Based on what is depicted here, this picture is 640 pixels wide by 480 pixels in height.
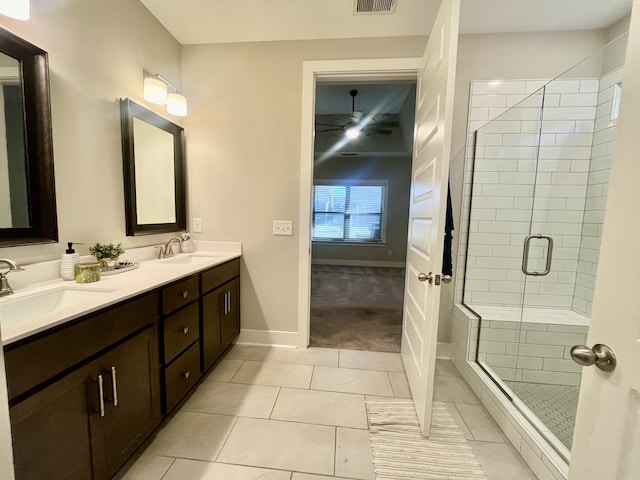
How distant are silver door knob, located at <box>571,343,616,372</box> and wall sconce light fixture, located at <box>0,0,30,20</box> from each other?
2113 millimetres

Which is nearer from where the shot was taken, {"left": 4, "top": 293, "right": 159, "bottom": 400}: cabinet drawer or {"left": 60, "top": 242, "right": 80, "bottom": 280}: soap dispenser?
{"left": 4, "top": 293, "right": 159, "bottom": 400}: cabinet drawer

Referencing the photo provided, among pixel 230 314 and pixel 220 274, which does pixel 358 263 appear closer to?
pixel 230 314

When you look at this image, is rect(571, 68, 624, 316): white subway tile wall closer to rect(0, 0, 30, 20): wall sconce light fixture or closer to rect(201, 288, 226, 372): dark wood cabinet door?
rect(201, 288, 226, 372): dark wood cabinet door

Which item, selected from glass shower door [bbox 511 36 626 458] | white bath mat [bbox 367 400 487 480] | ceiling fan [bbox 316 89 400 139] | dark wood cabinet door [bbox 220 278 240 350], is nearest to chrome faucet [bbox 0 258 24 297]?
dark wood cabinet door [bbox 220 278 240 350]

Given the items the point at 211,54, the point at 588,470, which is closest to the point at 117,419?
the point at 588,470

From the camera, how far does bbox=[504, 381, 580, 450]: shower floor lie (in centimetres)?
148

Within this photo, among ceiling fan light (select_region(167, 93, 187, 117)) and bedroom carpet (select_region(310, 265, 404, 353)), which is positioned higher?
ceiling fan light (select_region(167, 93, 187, 117))

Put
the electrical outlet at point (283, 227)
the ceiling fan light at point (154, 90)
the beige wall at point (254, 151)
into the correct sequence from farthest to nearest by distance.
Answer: the electrical outlet at point (283, 227) → the beige wall at point (254, 151) → the ceiling fan light at point (154, 90)

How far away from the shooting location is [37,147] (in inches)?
50.7

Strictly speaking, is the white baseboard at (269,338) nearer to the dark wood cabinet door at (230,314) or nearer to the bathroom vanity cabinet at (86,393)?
the dark wood cabinet door at (230,314)

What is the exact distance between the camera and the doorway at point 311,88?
7.08ft

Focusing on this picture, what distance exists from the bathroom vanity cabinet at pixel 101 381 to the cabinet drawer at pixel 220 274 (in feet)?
0.28

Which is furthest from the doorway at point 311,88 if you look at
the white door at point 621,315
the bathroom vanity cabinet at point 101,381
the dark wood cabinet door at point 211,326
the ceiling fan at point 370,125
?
the ceiling fan at point 370,125

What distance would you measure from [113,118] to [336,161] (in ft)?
16.3
